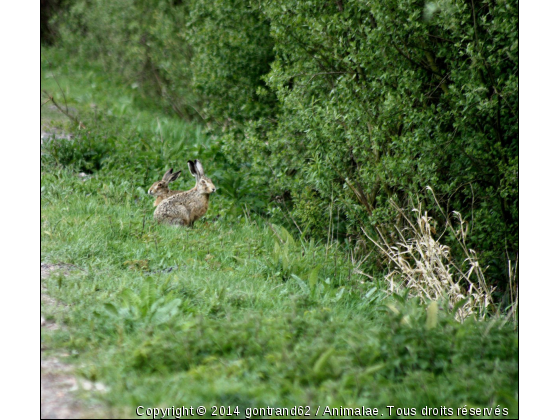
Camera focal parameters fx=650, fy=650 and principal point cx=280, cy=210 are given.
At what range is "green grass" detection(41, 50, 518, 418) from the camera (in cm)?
379

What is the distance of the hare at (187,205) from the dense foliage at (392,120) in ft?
3.77

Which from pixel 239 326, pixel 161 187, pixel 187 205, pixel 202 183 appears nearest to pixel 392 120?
pixel 202 183

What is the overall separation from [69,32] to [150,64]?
444cm

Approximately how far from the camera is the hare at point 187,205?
7806 millimetres

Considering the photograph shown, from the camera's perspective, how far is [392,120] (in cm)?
736

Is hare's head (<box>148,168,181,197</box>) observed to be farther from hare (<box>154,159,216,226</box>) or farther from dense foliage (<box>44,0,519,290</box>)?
dense foliage (<box>44,0,519,290</box>)

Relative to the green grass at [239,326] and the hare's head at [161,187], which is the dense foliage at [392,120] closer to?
the green grass at [239,326]

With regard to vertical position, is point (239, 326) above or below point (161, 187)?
below

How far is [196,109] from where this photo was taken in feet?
45.9

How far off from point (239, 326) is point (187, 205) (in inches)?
151

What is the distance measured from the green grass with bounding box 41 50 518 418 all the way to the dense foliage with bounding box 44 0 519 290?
98 centimetres

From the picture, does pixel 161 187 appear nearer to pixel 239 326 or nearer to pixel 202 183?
pixel 202 183

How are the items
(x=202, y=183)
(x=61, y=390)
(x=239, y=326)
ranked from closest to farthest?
1. (x=61, y=390)
2. (x=239, y=326)
3. (x=202, y=183)

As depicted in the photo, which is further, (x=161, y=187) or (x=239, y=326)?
(x=161, y=187)
